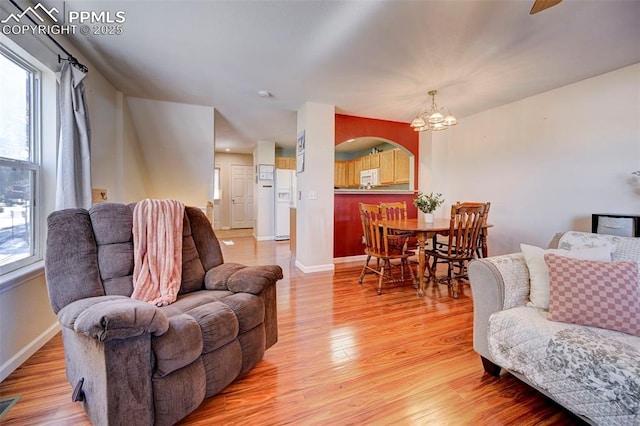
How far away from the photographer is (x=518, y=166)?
3.59 m

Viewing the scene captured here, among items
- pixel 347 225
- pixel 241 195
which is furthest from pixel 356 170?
pixel 241 195

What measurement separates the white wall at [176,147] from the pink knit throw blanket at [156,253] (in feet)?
8.47

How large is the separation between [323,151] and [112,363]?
3.20 meters

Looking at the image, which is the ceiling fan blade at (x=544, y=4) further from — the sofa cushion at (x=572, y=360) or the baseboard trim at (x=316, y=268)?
the baseboard trim at (x=316, y=268)

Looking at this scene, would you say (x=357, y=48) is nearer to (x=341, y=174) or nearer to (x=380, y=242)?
(x=380, y=242)

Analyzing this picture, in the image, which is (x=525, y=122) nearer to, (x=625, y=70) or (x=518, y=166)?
(x=518, y=166)

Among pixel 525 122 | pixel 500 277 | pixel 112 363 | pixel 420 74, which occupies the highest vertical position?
pixel 420 74

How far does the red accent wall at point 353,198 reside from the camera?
162 inches

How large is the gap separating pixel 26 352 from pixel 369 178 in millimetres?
5800

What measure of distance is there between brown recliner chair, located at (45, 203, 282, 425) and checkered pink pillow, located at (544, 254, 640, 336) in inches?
61.4

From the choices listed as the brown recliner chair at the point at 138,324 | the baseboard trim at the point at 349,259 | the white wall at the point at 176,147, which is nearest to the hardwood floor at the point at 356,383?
the brown recliner chair at the point at 138,324

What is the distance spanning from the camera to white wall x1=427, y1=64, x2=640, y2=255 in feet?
8.76

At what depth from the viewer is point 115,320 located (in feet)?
3.07

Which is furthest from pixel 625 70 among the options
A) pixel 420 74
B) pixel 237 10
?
pixel 237 10
